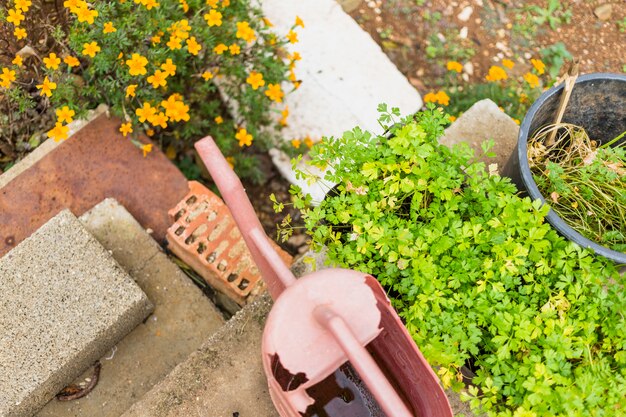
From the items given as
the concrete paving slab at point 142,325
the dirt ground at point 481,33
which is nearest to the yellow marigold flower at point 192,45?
the concrete paving slab at point 142,325

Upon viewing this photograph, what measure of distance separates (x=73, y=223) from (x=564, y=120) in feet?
6.55

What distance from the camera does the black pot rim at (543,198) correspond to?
5.81 ft

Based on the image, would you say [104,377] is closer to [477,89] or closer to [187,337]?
[187,337]

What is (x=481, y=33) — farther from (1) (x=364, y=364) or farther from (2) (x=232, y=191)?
(1) (x=364, y=364)

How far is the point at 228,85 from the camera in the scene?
3.04 metres

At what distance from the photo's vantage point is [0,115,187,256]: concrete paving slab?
2.69m

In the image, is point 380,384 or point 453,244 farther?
point 453,244

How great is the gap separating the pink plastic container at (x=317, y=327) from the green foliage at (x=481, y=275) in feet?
0.57

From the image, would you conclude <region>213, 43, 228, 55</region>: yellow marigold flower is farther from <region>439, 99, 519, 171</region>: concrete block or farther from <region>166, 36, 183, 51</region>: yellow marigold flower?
<region>439, 99, 519, 171</region>: concrete block

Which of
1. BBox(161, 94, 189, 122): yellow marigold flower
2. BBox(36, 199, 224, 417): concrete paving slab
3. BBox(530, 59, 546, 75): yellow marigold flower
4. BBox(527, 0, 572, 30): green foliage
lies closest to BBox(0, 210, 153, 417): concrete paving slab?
BBox(36, 199, 224, 417): concrete paving slab

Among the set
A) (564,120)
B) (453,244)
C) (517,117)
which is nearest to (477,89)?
(517,117)

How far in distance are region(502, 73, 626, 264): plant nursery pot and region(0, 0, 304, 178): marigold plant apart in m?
1.24

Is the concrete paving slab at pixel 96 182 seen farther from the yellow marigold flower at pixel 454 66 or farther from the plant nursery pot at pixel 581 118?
the yellow marigold flower at pixel 454 66

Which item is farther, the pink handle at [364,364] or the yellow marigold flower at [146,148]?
the yellow marigold flower at [146,148]
